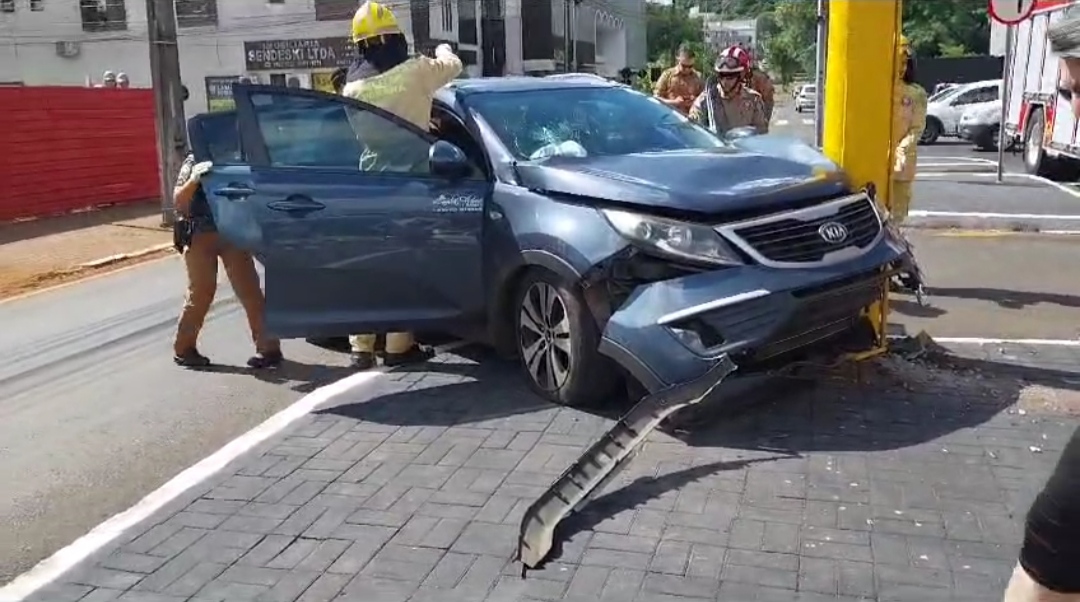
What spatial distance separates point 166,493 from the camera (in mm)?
4688

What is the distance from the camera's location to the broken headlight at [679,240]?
191 inches

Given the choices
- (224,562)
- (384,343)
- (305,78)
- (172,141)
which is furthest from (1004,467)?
(305,78)

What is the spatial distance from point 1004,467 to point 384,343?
368 centimetres

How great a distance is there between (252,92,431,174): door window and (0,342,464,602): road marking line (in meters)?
1.27

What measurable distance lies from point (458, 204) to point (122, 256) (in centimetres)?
828

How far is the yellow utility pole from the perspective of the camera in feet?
18.9

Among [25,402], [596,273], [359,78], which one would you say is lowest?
[25,402]

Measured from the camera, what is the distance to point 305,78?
40.5 metres

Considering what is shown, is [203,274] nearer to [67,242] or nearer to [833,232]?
[833,232]

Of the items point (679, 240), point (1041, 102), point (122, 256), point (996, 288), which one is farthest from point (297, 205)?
point (1041, 102)

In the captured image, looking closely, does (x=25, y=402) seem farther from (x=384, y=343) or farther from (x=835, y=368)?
(x=835, y=368)

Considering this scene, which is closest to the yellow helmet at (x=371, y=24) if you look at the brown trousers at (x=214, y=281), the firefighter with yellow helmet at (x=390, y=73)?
the firefighter with yellow helmet at (x=390, y=73)

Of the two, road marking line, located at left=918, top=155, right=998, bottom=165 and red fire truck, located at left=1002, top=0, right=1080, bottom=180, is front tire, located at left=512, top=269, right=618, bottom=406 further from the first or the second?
road marking line, located at left=918, top=155, right=998, bottom=165

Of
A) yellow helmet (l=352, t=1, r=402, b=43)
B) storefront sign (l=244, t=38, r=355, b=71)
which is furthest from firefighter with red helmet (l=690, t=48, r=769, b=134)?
storefront sign (l=244, t=38, r=355, b=71)
